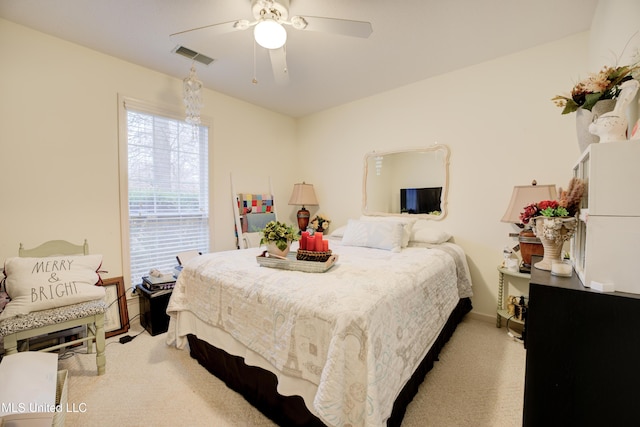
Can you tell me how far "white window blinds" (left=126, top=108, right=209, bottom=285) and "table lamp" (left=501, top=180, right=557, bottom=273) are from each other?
3.26m

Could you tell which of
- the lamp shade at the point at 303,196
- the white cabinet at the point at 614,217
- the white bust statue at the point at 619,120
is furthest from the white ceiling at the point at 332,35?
the white cabinet at the point at 614,217

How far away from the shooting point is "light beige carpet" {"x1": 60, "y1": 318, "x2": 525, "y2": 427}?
1475 millimetres

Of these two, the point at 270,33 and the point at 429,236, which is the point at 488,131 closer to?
the point at 429,236

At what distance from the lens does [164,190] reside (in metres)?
2.94

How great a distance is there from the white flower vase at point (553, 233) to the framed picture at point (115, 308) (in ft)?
10.8

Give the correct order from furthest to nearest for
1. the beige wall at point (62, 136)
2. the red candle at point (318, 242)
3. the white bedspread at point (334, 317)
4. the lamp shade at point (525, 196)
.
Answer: the lamp shade at point (525, 196) < the beige wall at point (62, 136) < the red candle at point (318, 242) < the white bedspread at point (334, 317)

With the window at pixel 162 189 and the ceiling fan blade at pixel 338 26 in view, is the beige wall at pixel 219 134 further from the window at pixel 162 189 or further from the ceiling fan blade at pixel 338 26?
the ceiling fan blade at pixel 338 26

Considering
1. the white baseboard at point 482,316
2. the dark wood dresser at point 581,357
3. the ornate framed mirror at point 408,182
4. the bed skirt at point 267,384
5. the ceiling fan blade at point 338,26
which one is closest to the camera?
the dark wood dresser at point 581,357

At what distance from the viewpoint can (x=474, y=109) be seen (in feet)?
8.95

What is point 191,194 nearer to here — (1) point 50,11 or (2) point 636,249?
(1) point 50,11

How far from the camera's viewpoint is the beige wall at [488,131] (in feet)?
7.59

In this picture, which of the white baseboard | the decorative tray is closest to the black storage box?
the decorative tray

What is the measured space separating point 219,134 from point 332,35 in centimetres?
187

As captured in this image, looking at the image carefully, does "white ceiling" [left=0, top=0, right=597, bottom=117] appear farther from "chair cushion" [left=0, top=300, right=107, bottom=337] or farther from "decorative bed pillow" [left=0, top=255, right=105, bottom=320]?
"chair cushion" [left=0, top=300, right=107, bottom=337]
